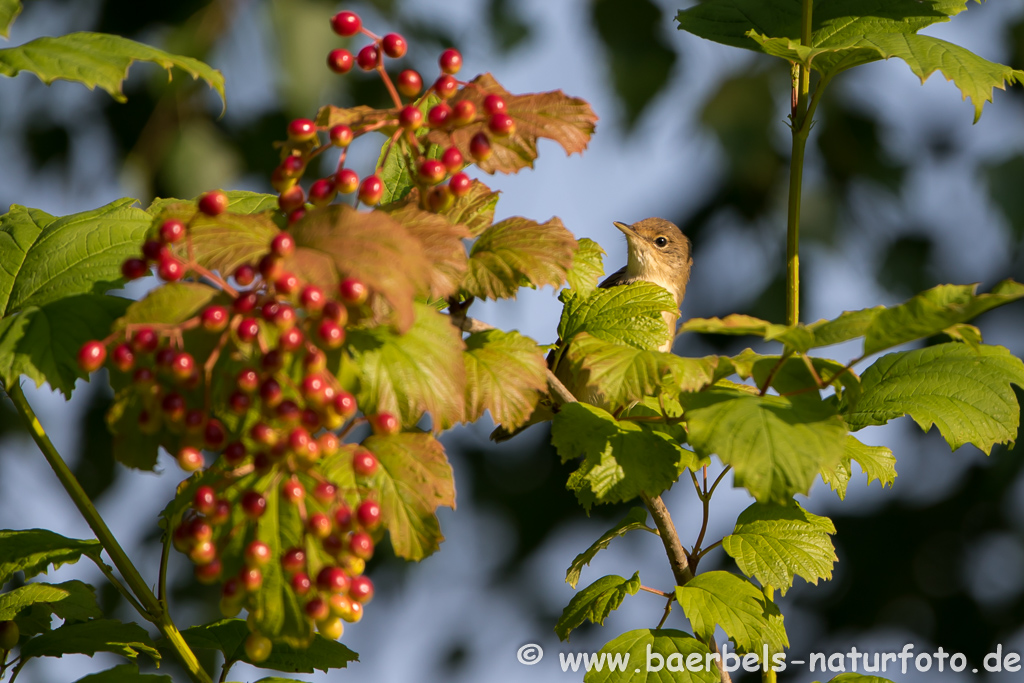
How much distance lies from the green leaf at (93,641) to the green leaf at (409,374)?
27.6 inches

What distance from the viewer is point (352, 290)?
0.93 metres

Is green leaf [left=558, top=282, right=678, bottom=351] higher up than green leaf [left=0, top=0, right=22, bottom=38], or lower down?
lower down

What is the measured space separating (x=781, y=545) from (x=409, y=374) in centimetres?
82

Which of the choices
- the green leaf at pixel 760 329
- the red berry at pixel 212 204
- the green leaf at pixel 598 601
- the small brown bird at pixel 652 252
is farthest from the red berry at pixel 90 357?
the small brown bird at pixel 652 252

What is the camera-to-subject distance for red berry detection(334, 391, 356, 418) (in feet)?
3.19

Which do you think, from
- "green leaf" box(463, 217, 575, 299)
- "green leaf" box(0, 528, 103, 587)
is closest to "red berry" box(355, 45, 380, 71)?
"green leaf" box(463, 217, 575, 299)

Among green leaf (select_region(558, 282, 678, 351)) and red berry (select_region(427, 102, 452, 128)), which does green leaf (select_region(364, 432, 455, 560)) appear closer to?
red berry (select_region(427, 102, 452, 128))

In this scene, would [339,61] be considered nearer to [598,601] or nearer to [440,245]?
[440,245]

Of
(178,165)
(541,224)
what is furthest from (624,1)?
(541,224)

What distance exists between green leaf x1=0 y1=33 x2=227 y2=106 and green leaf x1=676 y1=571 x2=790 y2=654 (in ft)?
3.36

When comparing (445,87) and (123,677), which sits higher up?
(445,87)

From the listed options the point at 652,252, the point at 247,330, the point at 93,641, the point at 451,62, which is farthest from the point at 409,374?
the point at 652,252

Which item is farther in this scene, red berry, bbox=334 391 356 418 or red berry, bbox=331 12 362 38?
red berry, bbox=331 12 362 38

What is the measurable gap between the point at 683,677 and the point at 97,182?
5.56m
